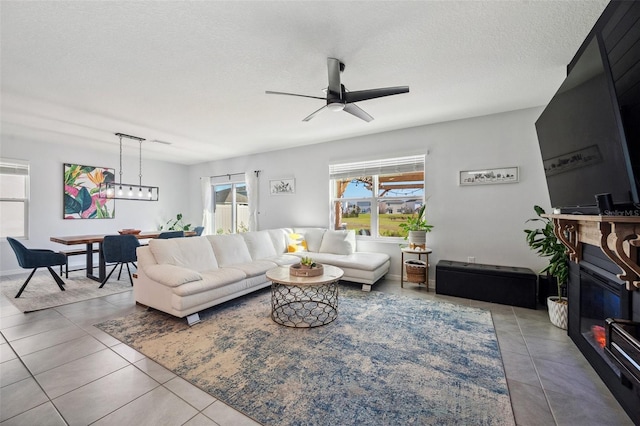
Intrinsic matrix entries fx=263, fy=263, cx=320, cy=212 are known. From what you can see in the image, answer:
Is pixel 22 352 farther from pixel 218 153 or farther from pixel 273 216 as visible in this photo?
pixel 218 153

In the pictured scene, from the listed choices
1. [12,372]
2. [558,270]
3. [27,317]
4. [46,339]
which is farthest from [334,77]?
[27,317]

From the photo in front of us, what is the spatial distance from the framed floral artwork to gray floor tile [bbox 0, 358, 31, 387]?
15.2ft

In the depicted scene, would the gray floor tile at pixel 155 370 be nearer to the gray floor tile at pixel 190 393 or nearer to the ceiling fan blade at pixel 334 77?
the gray floor tile at pixel 190 393

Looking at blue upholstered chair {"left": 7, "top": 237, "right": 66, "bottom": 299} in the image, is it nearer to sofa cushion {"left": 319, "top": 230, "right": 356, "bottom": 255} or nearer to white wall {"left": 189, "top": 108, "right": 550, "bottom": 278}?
sofa cushion {"left": 319, "top": 230, "right": 356, "bottom": 255}

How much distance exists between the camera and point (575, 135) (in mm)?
1941

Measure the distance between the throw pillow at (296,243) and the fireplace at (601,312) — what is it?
3768mm

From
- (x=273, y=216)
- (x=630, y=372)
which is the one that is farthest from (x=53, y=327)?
(x=630, y=372)

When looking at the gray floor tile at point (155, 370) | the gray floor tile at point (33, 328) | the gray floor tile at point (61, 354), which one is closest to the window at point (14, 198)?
the gray floor tile at point (33, 328)

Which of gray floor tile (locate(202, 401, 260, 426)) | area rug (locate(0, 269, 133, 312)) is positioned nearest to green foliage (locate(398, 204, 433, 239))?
gray floor tile (locate(202, 401, 260, 426))

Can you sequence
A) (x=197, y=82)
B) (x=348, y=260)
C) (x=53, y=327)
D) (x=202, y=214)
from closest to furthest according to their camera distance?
(x=53, y=327) < (x=197, y=82) < (x=348, y=260) < (x=202, y=214)

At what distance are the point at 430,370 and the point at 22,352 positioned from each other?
3.41 m

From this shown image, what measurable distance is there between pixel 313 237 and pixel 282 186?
5.19 feet

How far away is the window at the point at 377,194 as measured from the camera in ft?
15.1

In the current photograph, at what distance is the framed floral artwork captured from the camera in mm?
5594
